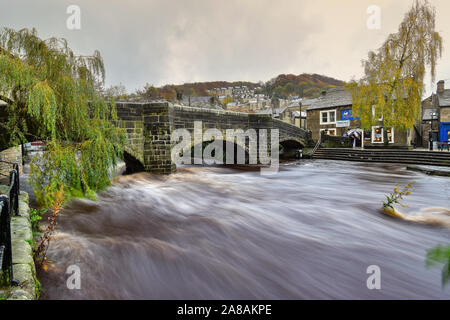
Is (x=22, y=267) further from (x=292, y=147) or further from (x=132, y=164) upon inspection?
(x=292, y=147)

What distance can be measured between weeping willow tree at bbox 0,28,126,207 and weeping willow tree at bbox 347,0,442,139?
20.4 m

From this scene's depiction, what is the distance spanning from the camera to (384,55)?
20812mm

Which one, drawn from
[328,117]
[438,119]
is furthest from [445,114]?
[328,117]

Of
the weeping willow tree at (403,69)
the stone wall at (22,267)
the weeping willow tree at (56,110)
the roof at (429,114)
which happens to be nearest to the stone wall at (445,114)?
the roof at (429,114)

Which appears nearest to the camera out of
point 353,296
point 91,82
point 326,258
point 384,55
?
point 353,296

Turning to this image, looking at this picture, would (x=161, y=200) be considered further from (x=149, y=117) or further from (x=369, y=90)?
(x=369, y=90)

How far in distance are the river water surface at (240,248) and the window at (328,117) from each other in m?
28.2

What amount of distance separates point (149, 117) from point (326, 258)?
373 inches

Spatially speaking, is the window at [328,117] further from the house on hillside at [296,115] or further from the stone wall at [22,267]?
the stone wall at [22,267]

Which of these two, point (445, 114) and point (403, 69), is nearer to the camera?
point (403, 69)

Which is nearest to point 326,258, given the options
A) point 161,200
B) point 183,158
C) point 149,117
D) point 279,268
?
point 279,268

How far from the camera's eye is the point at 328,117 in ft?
115

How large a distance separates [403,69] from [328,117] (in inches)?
582

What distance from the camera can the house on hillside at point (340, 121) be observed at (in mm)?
30250
